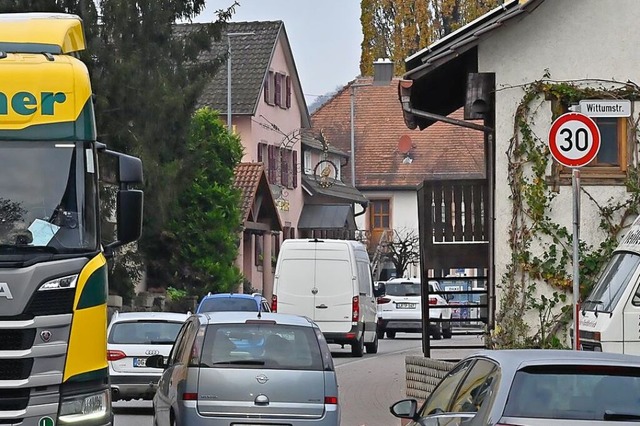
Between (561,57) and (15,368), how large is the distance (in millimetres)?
11172

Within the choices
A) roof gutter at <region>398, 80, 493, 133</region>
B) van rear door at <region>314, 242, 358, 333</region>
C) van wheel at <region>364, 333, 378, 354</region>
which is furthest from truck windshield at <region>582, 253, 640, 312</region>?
van wheel at <region>364, 333, 378, 354</region>

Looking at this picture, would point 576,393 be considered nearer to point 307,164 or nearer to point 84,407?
point 84,407

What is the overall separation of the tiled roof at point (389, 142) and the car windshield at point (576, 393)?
6678 centimetres

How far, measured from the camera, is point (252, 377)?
14.3 metres

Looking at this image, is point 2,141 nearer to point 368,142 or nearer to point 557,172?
point 557,172

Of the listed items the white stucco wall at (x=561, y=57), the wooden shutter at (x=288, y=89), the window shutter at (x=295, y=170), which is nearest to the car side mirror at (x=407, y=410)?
the white stucco wall at (x=561, y=57)

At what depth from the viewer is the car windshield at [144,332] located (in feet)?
69.7

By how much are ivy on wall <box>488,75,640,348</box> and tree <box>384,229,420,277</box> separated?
47.7m

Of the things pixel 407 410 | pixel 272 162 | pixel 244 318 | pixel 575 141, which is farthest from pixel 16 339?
pixel 272 162

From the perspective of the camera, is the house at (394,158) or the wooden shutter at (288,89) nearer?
the wooden shutter at (288,89)

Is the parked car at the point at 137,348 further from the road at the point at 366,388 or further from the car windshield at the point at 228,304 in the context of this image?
the car windshield at the point at 228,304

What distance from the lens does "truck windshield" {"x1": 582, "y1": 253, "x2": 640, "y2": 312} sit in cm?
1571

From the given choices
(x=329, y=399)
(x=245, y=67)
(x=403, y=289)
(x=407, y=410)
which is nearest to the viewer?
(x=407, y=410)

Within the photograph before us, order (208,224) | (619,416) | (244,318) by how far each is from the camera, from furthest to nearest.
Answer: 1. (208,224)
2. (244,318)
3. (619,416)
